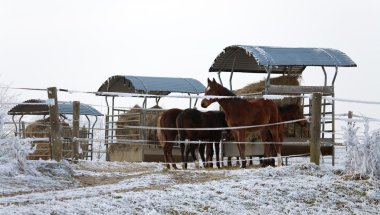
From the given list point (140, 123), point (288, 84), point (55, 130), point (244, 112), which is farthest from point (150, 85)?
point (55, 130)

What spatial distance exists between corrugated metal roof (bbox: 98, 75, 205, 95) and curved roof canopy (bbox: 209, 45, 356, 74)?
13.3ft

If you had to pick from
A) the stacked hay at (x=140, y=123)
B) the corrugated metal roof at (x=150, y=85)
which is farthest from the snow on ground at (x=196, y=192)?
the corrugated metal roof at (x=150, y=85)

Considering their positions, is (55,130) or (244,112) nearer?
(55,130)

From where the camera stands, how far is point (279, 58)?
57.0 ft

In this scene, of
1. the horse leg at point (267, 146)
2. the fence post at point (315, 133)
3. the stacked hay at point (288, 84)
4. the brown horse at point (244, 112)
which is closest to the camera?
the fence post at point (315, 133)

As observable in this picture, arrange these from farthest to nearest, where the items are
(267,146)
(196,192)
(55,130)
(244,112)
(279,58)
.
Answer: (279,58)
(267,146)
(244,112)
(55,130)
(196,192)

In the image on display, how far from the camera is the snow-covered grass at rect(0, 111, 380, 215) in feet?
25.9

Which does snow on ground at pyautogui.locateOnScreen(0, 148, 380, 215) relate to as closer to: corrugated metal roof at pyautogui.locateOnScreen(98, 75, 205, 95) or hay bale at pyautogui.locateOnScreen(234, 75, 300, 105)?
hay bale at pyautogui.locateOnScreen(234, 75, 300, 105)

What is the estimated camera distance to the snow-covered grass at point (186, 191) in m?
7.89

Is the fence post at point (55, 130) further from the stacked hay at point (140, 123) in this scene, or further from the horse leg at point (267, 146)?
the stacked hay at point (140, 123)

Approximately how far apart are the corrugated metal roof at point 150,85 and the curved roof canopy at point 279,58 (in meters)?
4.05

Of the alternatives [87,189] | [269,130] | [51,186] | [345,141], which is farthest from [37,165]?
[269,130]

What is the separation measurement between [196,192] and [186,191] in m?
0.14

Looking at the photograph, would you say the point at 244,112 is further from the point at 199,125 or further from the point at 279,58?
the point at 279,58
